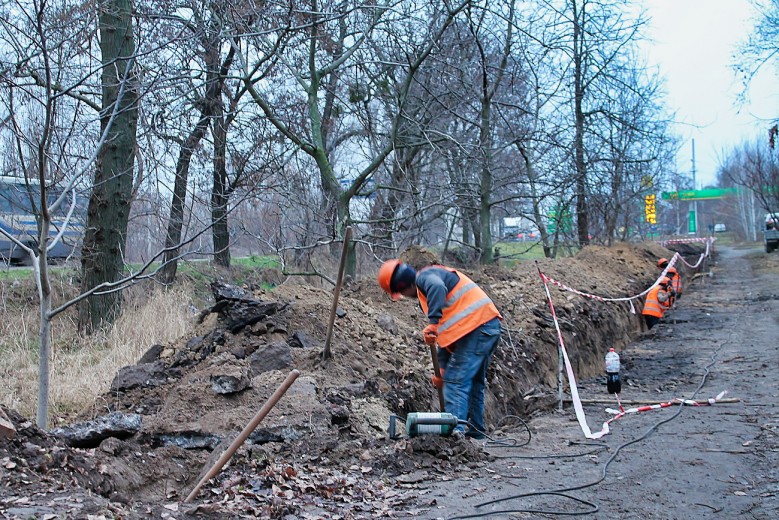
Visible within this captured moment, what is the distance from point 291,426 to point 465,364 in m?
1.85

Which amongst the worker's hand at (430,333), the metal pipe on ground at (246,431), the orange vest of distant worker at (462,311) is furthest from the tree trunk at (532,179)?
the metal pipe on ground at (246,431)

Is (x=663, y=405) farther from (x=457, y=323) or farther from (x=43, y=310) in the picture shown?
(x=43, y=310)

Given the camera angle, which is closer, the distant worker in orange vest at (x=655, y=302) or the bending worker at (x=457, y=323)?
the bending worker at (x=457, y=323)

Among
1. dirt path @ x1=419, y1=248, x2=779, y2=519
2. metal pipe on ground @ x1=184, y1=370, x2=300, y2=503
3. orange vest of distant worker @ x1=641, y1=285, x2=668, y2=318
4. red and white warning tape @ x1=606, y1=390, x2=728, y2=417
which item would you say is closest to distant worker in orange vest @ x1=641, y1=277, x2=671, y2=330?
orange vest of distant worker @ x1=641, y1=285, x2=668, y2=318

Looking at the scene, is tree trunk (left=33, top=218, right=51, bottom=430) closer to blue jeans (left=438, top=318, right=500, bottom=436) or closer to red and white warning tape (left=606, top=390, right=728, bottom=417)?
blue jeans (left=438, top=318, right=500, bottom=436)

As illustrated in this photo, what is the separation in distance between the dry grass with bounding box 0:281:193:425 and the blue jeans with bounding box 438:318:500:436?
3.47 metres

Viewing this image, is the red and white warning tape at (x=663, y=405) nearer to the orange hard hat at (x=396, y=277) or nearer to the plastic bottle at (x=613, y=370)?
the plastic bottle at (x=613, y=370)

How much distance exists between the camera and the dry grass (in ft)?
25.0

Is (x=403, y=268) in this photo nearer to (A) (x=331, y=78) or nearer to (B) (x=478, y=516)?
(B) (x=478, y=516)

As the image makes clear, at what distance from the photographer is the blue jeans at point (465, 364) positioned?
22.5ft

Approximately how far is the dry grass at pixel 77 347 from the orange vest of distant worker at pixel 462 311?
11.5ft

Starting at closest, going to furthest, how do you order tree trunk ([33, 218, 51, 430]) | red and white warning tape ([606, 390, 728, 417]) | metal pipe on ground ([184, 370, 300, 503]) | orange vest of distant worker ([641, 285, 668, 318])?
1. metal pipe on ground ([184, 370, 300, 503])
2. tree trunk ([33, 218, 51, 430])
3. red and white warning tape ([606, 390, 728, 417])
4. orange vest of distant worker ([641, 285, 668, 318])

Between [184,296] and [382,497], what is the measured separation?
23.8ft

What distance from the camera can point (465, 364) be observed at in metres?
6.96
